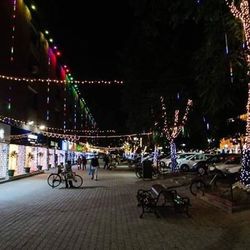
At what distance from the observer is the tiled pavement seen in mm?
8891

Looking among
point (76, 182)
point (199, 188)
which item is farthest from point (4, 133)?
point (199, 188)

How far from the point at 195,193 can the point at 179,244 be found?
10.3 meters

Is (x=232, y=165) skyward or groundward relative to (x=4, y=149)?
groundward

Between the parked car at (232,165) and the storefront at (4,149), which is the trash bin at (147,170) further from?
the storefront at (4,149)

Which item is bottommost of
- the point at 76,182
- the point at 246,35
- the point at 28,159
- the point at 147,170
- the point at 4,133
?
the point at 76,182

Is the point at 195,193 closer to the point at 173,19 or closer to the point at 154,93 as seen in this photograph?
the point at 173,19

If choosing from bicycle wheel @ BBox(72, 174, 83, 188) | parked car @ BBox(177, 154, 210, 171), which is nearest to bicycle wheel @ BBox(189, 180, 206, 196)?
bicycle wheel @ BBox(72, 174, 83, 188)

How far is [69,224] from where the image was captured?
1139 centimetres

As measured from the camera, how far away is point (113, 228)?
35.3 feet

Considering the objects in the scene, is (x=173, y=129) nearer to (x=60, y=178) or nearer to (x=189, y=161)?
(x=189, y=161)

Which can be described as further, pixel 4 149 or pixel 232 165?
pixel 4 149

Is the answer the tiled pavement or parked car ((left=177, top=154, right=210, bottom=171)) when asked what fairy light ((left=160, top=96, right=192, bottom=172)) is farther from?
the tiled pavement

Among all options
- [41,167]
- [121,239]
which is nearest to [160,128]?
[41,167]

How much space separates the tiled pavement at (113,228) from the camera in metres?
8.89
